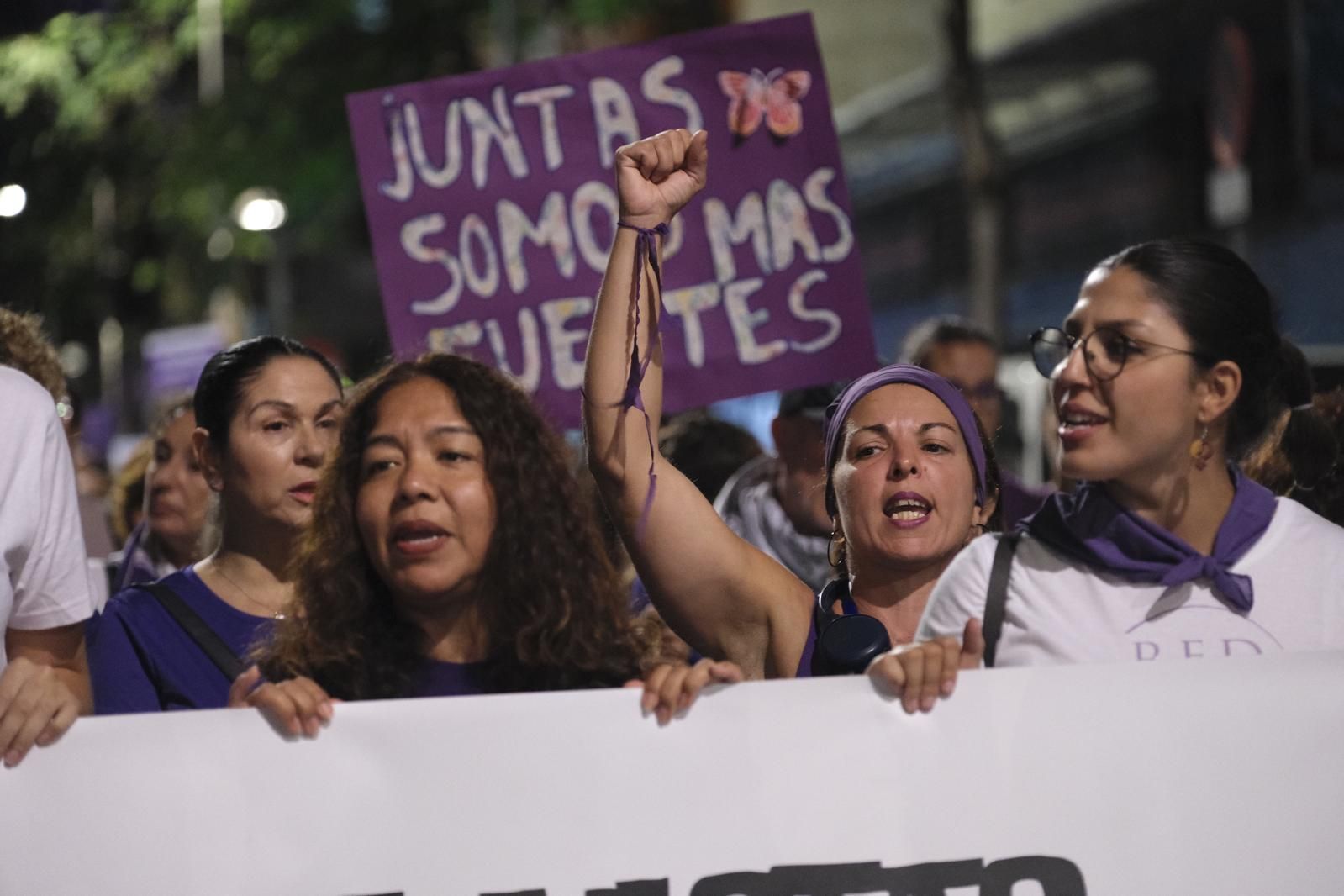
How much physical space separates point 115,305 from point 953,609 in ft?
73.7

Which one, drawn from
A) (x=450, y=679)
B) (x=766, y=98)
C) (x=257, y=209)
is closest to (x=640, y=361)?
(x=450, y=679)

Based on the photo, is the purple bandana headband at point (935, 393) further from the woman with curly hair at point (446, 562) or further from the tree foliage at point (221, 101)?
the tree foliage at point (221, 101)

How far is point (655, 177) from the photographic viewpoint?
3.23m

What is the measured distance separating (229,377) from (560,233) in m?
1.30

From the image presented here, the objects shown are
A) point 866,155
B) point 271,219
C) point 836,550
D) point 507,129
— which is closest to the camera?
point 836,550

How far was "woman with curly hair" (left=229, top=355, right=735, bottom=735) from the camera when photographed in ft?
10.1

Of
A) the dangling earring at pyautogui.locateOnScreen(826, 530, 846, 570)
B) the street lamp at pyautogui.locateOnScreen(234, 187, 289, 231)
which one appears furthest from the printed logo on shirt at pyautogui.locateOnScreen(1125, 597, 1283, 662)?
the street lamp at pyautogui.locateOnScreen(234, 187, 289, 231)

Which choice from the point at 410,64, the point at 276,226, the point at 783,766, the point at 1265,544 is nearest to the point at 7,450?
the point at 783,766

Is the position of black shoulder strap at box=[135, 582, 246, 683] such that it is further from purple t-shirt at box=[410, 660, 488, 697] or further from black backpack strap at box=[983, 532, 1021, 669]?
black backpack strap at box=[983, 532, 1021, 669]

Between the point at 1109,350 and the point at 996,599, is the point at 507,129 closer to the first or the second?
the point at 1109,350

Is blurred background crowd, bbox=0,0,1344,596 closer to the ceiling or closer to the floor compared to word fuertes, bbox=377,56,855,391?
closer to the ceiling

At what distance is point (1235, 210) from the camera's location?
14.1m

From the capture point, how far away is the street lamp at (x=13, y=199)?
19.5m

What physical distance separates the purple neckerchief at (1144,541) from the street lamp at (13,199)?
17694 millimetres
